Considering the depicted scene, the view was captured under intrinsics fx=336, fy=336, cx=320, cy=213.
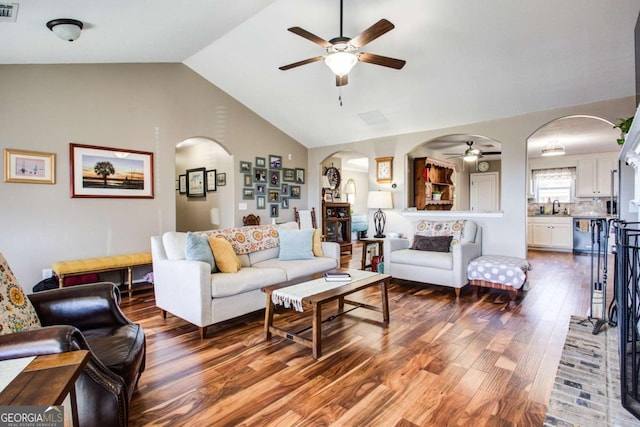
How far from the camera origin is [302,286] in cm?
287

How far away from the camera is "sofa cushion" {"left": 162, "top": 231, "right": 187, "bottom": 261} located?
3211 millimetres

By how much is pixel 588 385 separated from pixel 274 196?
533 centimetres

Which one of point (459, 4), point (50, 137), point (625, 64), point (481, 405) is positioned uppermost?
point (459, 4)

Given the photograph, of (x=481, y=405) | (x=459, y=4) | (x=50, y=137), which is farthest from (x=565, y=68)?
(x=50, y=137)

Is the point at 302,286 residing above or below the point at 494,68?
below

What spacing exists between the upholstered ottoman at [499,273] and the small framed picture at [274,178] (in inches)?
149

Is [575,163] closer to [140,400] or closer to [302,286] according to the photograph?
[302,286]

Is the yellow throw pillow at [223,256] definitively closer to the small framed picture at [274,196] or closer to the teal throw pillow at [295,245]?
the teal throw pillow at [295,245]

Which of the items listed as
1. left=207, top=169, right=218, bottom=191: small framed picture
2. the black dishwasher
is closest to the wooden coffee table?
left=207, top=169, right=218, bottom=191: small framed picture

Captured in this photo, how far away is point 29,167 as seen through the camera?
3877 millimetres

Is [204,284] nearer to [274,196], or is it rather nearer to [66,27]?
[66,27]

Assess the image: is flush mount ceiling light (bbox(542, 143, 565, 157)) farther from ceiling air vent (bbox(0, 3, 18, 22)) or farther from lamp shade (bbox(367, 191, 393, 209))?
ceiling air vent (bbox(0, 3, 18, 22))

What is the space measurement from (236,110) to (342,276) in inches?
161

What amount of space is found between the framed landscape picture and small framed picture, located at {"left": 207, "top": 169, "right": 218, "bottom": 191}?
1.60 meters
